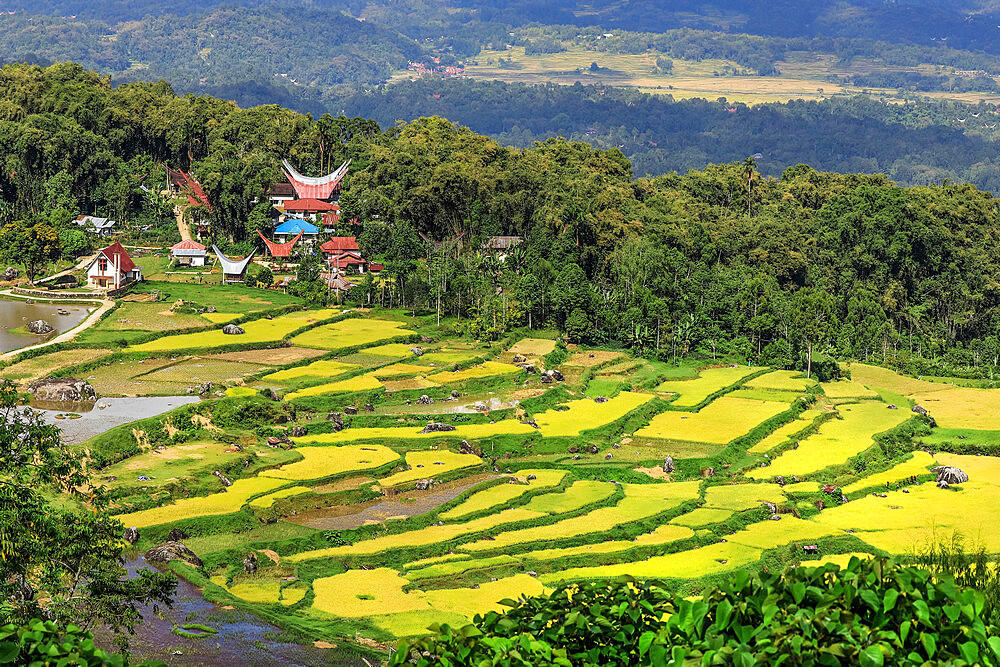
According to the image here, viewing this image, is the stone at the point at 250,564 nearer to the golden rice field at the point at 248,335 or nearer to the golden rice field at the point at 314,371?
the golden rice field at the point at 314,371

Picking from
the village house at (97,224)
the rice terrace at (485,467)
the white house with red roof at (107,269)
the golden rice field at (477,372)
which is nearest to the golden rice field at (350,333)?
the rice terrace at (485,467)

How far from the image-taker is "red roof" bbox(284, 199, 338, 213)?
3460 inches

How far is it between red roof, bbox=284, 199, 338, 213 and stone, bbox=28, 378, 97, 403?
41.6 metres

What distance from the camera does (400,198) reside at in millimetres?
85125

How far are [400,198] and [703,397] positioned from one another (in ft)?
122

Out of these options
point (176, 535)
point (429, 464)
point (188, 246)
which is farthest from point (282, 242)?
point (176, 535)

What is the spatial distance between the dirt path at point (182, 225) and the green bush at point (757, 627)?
76706mm

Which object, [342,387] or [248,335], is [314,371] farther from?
[248,335]

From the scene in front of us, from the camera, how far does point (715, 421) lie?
49938mm

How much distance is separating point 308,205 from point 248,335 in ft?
98.9

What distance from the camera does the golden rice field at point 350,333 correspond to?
197 ft

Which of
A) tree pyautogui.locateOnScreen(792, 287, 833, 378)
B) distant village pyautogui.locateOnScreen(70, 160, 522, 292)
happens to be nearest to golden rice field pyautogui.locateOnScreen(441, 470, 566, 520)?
tree pyautogui.locateOnScreen(792, 287, 833, 378)

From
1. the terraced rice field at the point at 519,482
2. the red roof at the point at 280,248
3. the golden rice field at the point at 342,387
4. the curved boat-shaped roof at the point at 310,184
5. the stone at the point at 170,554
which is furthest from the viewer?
the curved boat-shaped roof at the point at 310,184

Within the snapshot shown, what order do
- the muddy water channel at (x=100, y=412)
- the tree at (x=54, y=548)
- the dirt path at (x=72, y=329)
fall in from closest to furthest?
the tree at (x=54, y=548), the muddy water channel at (x=100, y=412), the dirt path at (x=72, y=329)
